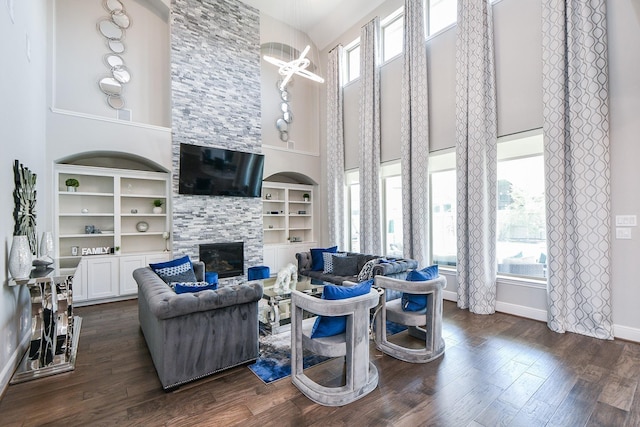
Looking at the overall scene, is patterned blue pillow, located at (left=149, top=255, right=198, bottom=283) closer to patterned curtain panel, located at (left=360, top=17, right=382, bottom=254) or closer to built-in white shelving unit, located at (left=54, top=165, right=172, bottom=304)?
built-in white shelving unit, located at (left=54, top=165, right=172, bottom=304)

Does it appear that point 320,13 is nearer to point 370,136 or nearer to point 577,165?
point 370,136

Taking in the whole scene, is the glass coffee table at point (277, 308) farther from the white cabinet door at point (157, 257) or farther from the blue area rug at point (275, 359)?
the white cabinet door at point (157, 257)

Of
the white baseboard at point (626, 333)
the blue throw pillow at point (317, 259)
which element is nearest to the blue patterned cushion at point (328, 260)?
the blue throw pillow at point (317, 259)

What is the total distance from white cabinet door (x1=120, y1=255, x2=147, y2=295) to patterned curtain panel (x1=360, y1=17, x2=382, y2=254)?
4586 mm

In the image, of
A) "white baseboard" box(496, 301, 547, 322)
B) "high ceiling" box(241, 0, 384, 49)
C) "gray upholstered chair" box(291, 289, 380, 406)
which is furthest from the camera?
"high ceiling" box(241, 0, 384, 49)

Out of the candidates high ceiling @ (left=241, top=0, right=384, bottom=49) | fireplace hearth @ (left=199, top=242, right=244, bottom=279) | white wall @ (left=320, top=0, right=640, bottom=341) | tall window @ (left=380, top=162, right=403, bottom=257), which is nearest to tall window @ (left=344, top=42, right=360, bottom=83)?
high ceiling @ (left=241, top=0, right=384, bottom=49)

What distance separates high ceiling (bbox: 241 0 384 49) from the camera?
260 inches

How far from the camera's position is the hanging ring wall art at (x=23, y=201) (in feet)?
9.80

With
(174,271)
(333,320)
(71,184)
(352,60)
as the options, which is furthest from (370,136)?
(71,184)

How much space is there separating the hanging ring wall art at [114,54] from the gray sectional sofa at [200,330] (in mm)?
4647

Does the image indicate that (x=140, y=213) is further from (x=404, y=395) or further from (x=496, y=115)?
(x=496, y=115)

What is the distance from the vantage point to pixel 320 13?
707cm

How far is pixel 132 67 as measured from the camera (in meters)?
5.82

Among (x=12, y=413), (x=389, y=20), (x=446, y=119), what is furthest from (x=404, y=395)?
(x=389, y=20)
